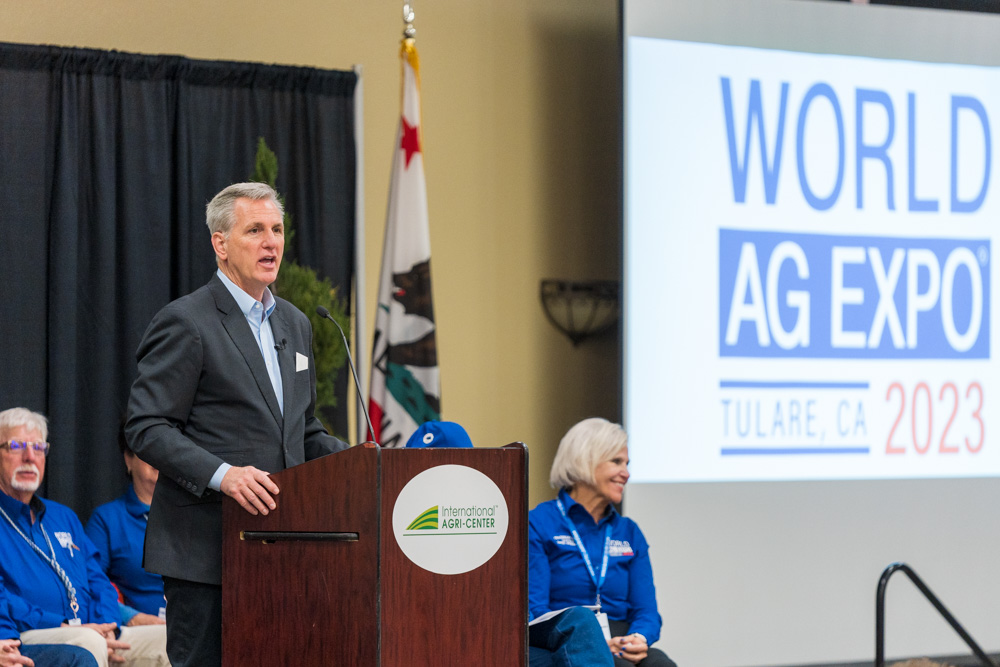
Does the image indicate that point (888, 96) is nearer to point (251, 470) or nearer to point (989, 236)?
point (989, 236)

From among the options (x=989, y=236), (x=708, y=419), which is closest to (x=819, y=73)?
(x=989, y=236)

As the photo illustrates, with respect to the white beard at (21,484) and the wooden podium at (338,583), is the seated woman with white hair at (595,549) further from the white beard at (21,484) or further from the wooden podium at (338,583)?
the white beard at (21,484)

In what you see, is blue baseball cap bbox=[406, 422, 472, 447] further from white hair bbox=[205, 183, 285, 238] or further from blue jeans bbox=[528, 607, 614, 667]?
white hair bbox=[205, 183, 285, 238]

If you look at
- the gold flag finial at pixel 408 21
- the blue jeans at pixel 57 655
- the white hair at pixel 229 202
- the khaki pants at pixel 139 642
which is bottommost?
the khaki pants at pixel 139 642

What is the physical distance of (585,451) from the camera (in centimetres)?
334

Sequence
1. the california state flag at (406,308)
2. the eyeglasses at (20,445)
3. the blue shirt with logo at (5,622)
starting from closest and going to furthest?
1. the blue shirt with logo at (5,622)
2. the eyeglasses at (20,445)
3. the california state flag at (406,308)

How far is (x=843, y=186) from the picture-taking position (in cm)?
512

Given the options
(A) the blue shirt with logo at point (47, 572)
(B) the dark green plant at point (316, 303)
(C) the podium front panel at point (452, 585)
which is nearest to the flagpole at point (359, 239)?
(B) the dark green plant at point (316, 303)

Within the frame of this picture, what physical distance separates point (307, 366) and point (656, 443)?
2.88 meters

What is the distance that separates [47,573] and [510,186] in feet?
9.10

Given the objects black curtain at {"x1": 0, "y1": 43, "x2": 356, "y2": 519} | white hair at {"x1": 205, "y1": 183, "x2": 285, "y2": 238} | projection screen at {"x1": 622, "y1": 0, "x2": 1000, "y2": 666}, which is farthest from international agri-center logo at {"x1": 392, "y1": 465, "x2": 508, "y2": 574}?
projection screen at {"x1": 622, "y1": 0, "x2": 1000, "y2": 666}

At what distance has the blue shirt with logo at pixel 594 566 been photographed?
3227 mm

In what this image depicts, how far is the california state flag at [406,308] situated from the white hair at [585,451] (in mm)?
1002

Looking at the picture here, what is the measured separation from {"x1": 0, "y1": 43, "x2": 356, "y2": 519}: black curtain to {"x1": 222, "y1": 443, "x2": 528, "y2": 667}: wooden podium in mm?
2519
